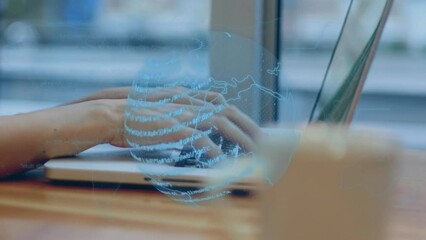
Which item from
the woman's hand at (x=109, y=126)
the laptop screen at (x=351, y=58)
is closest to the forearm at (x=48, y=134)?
the woman's hand at (x=109, y=126)

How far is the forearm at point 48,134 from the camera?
646mm

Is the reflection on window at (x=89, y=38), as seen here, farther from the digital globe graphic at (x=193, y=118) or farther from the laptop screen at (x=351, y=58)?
the laptop screen at (x=351, y=58)

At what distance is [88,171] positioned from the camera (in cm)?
63

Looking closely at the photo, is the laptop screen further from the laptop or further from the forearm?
the forearm

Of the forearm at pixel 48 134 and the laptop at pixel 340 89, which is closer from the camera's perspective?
the laptop at pixel 340 89

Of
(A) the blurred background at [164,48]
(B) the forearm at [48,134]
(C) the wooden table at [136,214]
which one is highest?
(A) the blurred background at [164,48]

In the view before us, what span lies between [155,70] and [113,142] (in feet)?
0.31

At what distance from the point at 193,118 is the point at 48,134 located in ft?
0.66

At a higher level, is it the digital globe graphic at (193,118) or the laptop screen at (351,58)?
the laptop screen at (351,58)

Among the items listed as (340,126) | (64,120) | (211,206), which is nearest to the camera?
(340,126)

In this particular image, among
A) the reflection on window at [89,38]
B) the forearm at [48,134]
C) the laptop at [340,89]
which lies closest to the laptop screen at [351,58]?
the laptop at [340,89]

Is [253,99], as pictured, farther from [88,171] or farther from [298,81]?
[88,171]

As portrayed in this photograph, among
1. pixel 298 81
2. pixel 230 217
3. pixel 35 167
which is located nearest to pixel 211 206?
pixel 230 217

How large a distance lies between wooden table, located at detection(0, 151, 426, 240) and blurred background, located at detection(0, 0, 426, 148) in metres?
0.05
